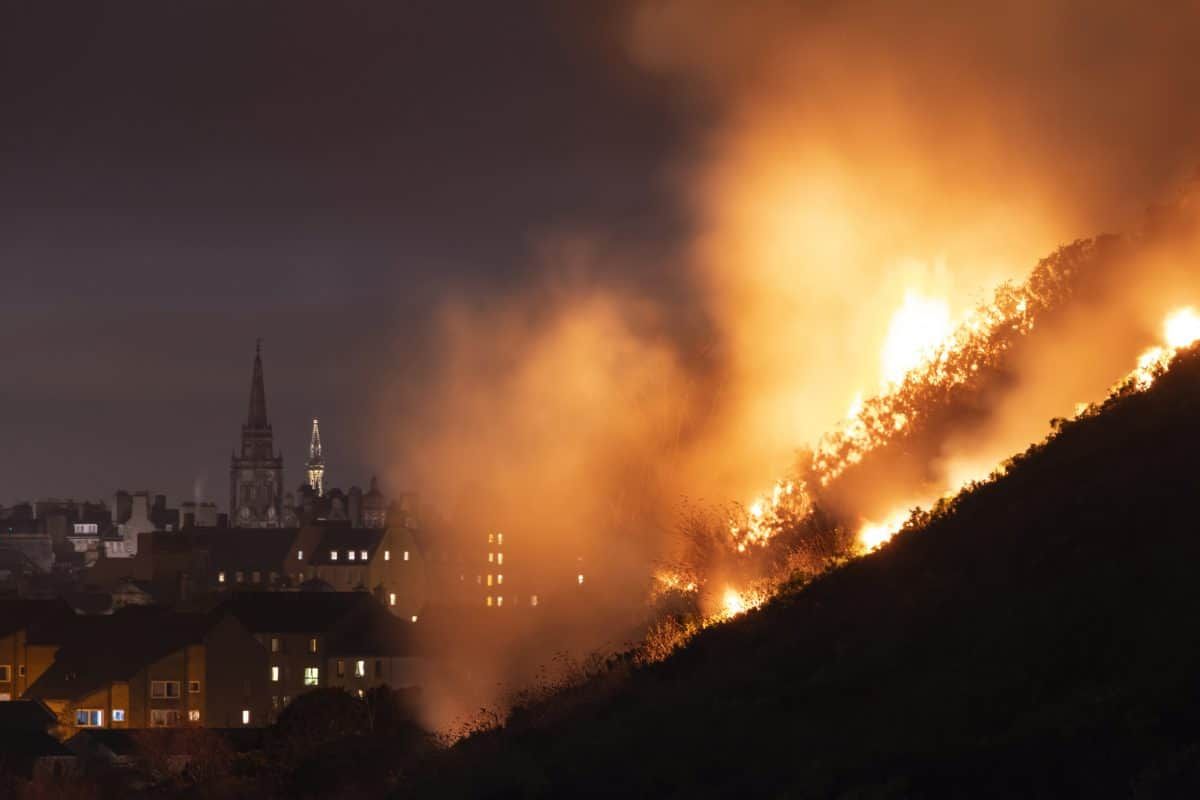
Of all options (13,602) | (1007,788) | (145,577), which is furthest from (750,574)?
(145,577)

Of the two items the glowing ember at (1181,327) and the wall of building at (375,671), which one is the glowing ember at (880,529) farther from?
the wall of building at (375,671)

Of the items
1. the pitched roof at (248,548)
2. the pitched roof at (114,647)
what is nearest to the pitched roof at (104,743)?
the pitched roof at (114,647)

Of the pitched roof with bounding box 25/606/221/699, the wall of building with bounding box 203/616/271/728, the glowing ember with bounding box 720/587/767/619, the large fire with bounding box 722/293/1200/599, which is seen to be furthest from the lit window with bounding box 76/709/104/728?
the glowing ember with bounding box 720/587/767/619

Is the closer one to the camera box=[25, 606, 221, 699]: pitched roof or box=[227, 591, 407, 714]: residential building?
box=[25, 606, 221, 699]: pitched roof

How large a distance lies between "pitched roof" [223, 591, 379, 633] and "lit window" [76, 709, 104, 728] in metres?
11.0

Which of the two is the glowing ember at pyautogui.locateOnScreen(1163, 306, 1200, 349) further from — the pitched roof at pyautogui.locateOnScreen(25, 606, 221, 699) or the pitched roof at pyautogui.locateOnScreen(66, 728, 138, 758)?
the pitched roof at pyautogui.locateOnScreen(25, 606, 221, 699)

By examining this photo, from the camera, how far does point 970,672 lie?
21.1m

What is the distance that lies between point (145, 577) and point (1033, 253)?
122 meters

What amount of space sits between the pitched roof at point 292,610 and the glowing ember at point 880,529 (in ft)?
202

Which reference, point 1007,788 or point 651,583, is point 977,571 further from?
point 651,583

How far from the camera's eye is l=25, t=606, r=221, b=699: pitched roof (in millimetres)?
81938

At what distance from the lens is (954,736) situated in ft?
62.6

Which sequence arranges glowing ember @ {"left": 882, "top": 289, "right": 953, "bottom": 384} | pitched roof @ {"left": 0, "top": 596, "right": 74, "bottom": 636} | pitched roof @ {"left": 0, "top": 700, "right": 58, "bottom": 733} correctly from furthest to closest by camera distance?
pitched roof @ {"left": 0, "top": 596, "right": 74, "bottom": 636}, pitched roof @ {"left": 0, "top": 700, "right": 58, "bottom": 733}, glowing ember @ {"left": 882, "top": 289, "right": 953, "bottom": 384}

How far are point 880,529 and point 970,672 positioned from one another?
42.4 ft
